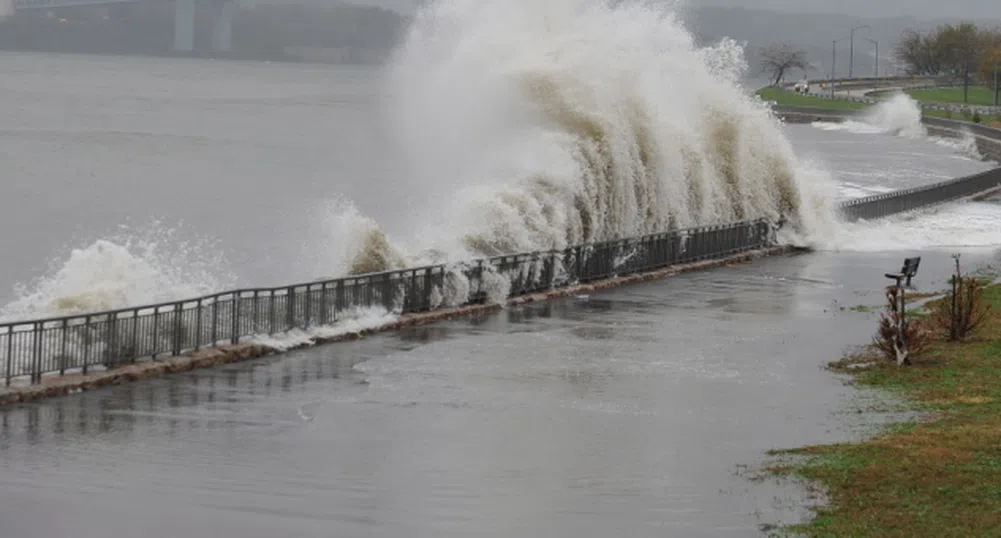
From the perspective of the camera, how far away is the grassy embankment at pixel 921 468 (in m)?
17.4

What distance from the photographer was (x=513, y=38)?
5769 centimetres

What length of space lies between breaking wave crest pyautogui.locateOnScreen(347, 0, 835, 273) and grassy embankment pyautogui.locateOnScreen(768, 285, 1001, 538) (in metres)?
20.3

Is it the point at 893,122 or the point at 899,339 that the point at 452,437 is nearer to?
the point at 899,339

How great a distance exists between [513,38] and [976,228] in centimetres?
1927

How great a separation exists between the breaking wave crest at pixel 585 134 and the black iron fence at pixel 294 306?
3269mm

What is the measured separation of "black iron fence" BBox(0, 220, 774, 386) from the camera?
25.5m

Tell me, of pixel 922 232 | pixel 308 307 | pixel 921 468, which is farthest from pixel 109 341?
pixel 922 232

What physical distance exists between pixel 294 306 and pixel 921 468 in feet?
45.7

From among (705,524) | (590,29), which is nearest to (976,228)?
(590,29)

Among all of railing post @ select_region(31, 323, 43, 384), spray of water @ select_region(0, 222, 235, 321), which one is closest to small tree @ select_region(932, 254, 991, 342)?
spray of water @ select_region(0, 222, 235, 321)

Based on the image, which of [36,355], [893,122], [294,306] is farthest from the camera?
[893,122]

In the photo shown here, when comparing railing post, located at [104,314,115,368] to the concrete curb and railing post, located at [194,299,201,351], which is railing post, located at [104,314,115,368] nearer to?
the concrete curb

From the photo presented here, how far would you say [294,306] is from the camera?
31141 millimetres

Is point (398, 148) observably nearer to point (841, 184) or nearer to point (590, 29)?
point (841, 184)
